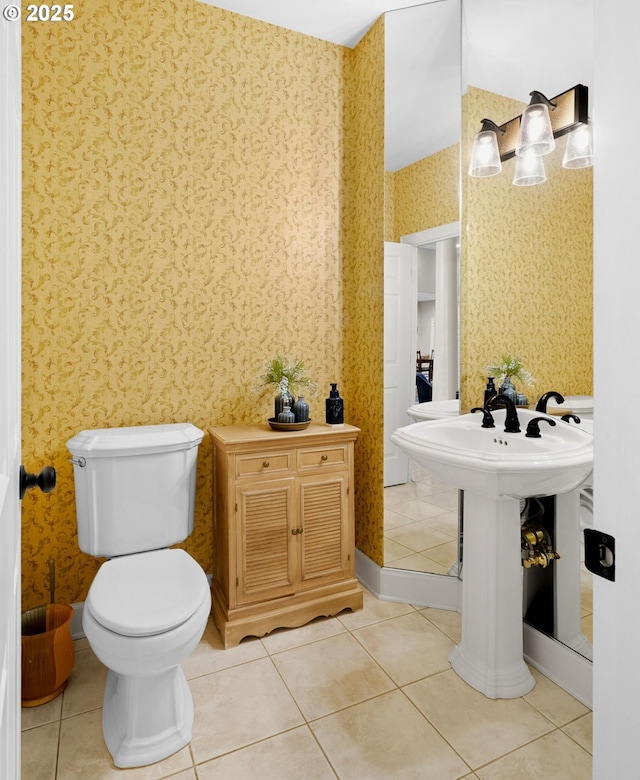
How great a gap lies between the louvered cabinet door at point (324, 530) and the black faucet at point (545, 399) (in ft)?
3.05

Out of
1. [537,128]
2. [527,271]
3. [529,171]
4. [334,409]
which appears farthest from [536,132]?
[334,409]

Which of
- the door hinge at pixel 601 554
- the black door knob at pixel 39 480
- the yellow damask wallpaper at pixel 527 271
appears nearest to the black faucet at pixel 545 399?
the yellow damask wallpaper at pixel 527 271

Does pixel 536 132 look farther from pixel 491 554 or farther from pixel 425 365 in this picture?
pixel 491 554

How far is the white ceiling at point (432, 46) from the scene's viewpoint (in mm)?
1907

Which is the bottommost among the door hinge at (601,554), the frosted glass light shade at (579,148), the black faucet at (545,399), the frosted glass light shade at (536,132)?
the door hinge at (601,554)

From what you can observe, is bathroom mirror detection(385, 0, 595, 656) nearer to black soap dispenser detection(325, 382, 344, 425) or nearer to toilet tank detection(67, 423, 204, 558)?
black soap dispenser detection(325, 382, 344, 425)

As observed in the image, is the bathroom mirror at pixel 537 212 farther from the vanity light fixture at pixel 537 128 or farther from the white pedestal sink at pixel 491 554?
the white pedestal sink at pixel 491 554

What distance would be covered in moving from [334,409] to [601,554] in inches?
71.4

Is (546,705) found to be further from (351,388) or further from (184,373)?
(184,373)

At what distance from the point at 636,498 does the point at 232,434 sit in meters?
1.79

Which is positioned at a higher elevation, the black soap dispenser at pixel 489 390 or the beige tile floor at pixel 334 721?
the black soap dispenser at pixel 489 390

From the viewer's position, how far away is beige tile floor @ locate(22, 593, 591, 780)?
1.49 meters

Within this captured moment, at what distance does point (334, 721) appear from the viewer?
5.49 feet

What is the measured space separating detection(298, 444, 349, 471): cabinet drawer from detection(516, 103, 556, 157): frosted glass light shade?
148 centimetres
